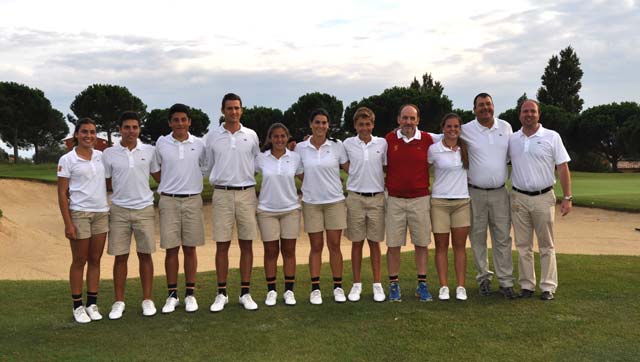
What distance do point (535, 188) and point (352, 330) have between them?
279cm

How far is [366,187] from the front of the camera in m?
6.16

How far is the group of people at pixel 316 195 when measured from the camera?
19.2 feet

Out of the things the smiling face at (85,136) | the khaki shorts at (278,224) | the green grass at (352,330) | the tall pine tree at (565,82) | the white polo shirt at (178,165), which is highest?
the tall pine tree at (565,82)

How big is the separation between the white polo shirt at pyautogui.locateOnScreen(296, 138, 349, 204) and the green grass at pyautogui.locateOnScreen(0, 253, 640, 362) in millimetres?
1260

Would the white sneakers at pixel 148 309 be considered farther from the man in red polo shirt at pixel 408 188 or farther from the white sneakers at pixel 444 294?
the white sneakers at pixel 444 294

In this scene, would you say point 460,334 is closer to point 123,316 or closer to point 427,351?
point 427,351

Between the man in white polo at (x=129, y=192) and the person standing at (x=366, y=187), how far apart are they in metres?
2.24

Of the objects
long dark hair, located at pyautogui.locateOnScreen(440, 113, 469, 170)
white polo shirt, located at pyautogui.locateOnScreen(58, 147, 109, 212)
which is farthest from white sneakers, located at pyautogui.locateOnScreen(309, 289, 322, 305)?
white polo shirt, located at pyautogui.locateOnScreen(58, 147, 109, 212)

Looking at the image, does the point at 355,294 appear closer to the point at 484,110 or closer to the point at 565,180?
the point at 484,110

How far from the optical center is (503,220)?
256 inches

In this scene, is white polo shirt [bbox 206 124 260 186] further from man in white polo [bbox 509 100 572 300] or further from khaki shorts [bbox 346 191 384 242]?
man in white polo [bbox 509 100 572 300]

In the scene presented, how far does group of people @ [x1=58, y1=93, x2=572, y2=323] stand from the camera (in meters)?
5.86

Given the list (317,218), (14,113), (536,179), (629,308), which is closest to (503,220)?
(536,179)

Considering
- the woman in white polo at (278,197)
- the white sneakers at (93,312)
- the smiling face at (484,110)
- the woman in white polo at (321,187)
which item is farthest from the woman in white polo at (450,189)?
the white sneakers at (93,312)
